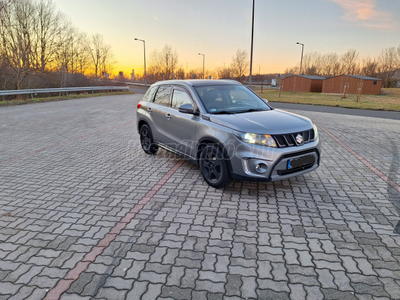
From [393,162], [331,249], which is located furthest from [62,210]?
[393,162]

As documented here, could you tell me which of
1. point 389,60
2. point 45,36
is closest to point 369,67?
point 389,60

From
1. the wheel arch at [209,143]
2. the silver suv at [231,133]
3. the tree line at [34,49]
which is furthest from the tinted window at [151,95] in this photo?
the tree line at [34,49]

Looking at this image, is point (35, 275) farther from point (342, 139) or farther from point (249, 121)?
point (342, 139)

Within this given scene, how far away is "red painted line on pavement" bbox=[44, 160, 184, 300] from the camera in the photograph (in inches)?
97.6

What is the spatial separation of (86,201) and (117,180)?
0.95m

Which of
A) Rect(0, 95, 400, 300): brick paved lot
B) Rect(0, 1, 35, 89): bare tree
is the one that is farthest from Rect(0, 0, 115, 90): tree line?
Rect(0, 95, 400, 300): brick paved lot

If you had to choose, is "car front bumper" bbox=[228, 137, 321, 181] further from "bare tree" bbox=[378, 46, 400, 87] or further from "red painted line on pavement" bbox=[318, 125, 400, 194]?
"bare tree" bbox=[378, 46, 400, 87]

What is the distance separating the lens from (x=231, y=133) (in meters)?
4.21

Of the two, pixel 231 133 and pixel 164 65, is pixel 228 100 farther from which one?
pixel 164 65

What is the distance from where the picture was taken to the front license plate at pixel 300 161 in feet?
13.7

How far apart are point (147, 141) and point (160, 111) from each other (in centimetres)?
115

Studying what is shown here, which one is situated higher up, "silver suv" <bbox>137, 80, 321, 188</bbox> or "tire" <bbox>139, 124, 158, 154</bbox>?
"silver suv" <bbox>137, 80, 321, 188</bbox>

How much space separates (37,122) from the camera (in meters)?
11.8

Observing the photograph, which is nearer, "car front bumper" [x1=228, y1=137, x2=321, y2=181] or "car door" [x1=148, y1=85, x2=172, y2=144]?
"car front bumper" [x1=228, y1=137, x2=321, y2=181]
